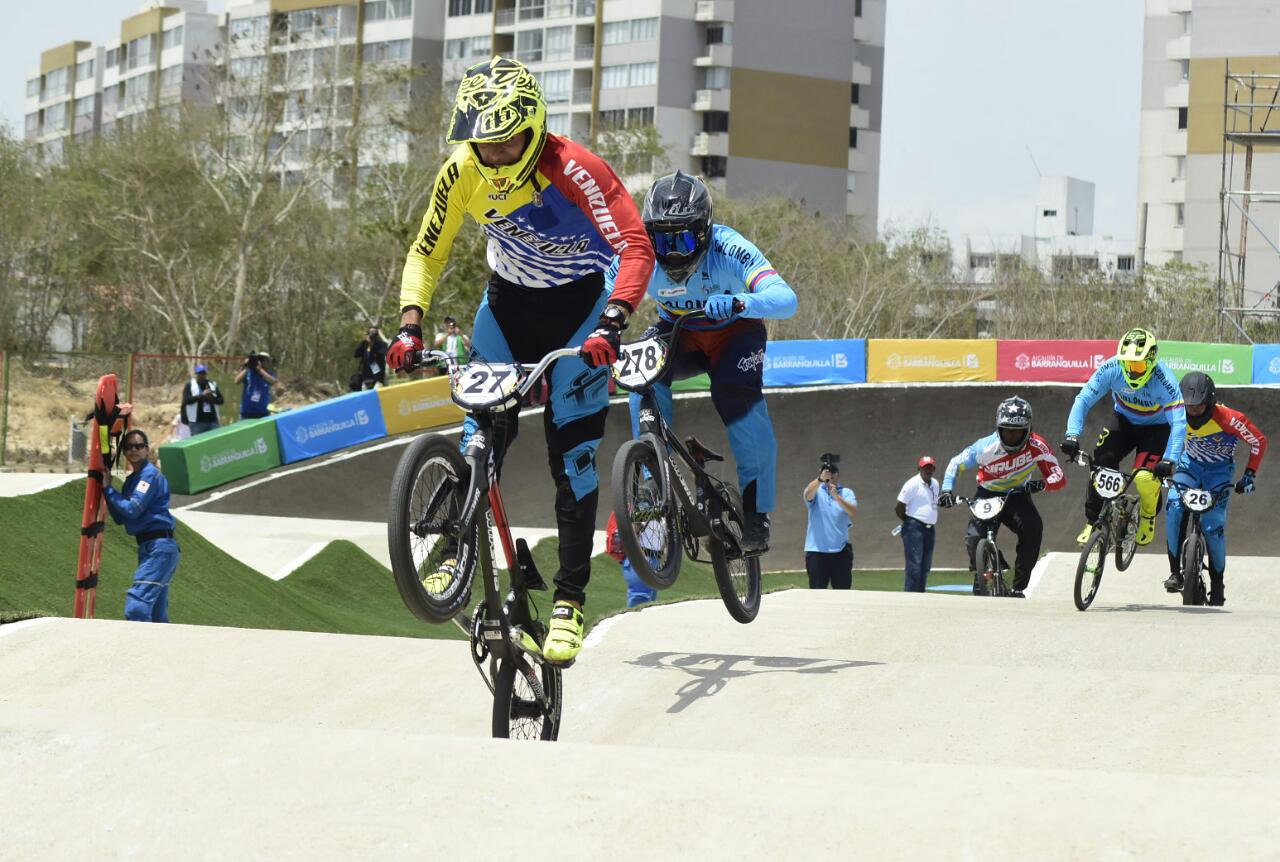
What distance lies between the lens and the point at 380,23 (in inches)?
3716

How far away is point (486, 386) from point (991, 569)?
10.1 metres

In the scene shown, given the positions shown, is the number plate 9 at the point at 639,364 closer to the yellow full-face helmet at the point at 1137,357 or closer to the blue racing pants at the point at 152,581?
the blue racing pants at the point at 152,581

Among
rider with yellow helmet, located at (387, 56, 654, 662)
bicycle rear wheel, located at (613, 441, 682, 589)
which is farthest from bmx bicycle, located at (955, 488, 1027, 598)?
rider with yellow helmet, located at (387, 56, 654, 662)

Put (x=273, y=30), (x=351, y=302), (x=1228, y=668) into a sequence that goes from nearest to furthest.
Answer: (x=1228, y=668) < (x=273, y=30) < (x=351, y=302)

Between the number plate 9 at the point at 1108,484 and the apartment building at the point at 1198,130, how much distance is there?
5984cm

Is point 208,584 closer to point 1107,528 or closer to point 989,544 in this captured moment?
point 989,544

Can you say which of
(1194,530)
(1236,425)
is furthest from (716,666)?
(1236,425)

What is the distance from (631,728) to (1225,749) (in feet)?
8.20

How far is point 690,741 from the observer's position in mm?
6730

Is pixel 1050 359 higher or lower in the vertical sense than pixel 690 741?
higher

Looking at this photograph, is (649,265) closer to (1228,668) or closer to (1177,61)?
(1228,668)

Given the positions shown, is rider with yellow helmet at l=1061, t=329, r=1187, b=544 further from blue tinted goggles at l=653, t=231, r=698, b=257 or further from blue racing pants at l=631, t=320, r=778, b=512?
blue tinted goggles at l=653, t=231, r=698, b=257

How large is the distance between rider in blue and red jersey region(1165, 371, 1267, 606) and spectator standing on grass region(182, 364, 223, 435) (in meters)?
15.7

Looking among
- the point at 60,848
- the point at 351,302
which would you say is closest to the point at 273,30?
the point at 351,302
